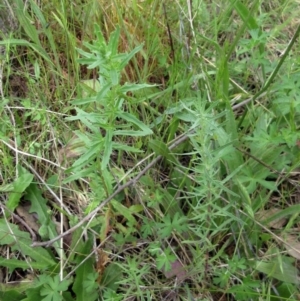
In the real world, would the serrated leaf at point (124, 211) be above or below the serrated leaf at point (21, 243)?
above

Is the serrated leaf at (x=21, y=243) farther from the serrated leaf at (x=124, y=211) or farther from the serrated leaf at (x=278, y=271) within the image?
the serrated leaf at (x=278, y=271)

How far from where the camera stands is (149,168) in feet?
5.16

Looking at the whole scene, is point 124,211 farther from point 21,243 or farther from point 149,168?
point 21,243

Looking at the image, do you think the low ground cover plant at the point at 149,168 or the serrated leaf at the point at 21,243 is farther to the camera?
the serrated leaf at the point at 21,243

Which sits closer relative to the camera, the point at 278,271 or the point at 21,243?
the point at 278,271

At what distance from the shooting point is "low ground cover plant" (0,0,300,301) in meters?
1.43

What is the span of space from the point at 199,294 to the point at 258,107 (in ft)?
2.17

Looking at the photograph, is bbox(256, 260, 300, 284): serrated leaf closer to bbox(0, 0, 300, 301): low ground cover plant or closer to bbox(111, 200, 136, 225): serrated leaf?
bbox(0, 0, 300, 301): low ground cover plant

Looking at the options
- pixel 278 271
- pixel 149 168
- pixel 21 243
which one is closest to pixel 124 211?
pixel 149 168

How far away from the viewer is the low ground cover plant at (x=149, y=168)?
1434 mm

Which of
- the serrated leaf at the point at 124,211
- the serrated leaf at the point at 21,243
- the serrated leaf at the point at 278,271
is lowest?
the serrated leaf at the point at 21,243

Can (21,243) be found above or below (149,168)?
below

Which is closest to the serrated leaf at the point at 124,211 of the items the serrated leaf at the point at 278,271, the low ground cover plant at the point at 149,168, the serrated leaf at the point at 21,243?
the low ground cover plant at the point at 149,168

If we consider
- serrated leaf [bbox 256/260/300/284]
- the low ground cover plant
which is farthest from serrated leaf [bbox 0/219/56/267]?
serrated leaf [bbox 256/260/300/284]
